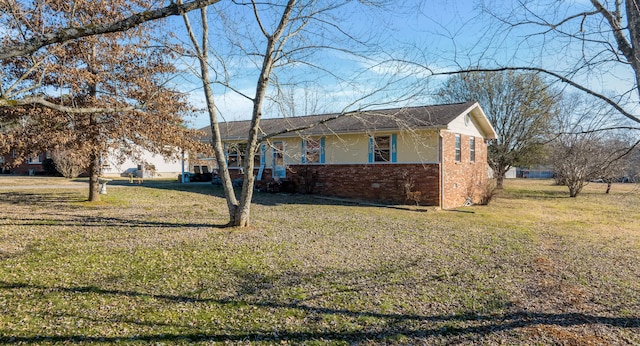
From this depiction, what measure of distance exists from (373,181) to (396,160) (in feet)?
4.37

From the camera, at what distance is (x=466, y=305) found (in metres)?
4.99

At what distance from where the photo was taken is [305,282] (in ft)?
18.3

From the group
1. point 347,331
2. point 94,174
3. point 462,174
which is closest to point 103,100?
point 94,174

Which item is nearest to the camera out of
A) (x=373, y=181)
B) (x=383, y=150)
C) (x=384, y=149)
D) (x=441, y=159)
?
(x=441, y=159)

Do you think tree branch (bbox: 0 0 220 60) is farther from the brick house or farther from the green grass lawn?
the brick house

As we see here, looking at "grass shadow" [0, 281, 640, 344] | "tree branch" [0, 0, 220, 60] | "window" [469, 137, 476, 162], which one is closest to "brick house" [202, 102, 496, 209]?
"window" [469, 137, 476, 162]

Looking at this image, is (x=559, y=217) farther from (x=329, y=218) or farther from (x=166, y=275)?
(x=166, y=275)

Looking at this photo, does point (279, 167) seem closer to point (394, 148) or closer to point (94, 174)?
point (394, 148)

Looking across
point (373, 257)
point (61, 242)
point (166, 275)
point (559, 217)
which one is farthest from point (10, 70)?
point (559, 217)

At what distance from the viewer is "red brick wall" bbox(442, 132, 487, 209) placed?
1523 centimetres

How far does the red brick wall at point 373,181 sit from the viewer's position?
48.8 ft

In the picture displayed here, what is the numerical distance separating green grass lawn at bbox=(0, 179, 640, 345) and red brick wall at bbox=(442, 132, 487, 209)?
485 cm

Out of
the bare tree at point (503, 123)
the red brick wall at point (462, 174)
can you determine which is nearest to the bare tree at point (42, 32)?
the red brick wall at point (462, 174)

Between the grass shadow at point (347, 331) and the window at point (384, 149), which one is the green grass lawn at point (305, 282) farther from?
the window at point (384, 149)
